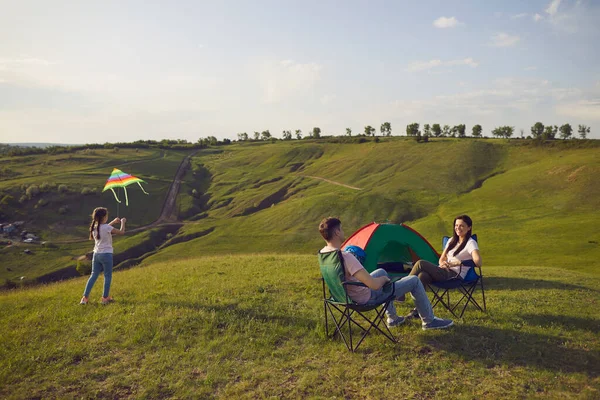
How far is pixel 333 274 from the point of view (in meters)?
8.42

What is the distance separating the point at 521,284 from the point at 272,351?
11.2 m

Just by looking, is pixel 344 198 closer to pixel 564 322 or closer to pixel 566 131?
pixel 564 322

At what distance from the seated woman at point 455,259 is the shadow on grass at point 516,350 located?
4.36 ft

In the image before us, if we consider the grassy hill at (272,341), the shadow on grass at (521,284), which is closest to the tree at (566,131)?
the grassy hill at (272,341)

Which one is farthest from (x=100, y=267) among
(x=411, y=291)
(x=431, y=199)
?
(x=431, y=199)

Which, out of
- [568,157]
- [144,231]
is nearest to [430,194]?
[568,157]

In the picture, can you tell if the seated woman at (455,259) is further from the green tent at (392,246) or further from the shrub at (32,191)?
the shrub at (32,191)

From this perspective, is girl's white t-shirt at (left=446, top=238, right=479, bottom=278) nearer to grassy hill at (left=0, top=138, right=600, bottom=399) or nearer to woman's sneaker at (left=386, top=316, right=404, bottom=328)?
grassy hill at (left=0, top=138, right=600, bottom=399)

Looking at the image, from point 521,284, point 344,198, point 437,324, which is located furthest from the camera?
point 344,198

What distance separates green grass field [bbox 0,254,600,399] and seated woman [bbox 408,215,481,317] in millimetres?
1205

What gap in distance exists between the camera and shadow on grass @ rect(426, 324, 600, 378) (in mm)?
7629

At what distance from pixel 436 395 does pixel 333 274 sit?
9.54ft

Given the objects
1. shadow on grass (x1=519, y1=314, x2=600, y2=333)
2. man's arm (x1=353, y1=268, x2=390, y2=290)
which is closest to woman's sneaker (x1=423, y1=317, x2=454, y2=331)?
man's arm (x1=353, y1=268, x2=390, y2=290)

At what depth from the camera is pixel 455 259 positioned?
10398mm
